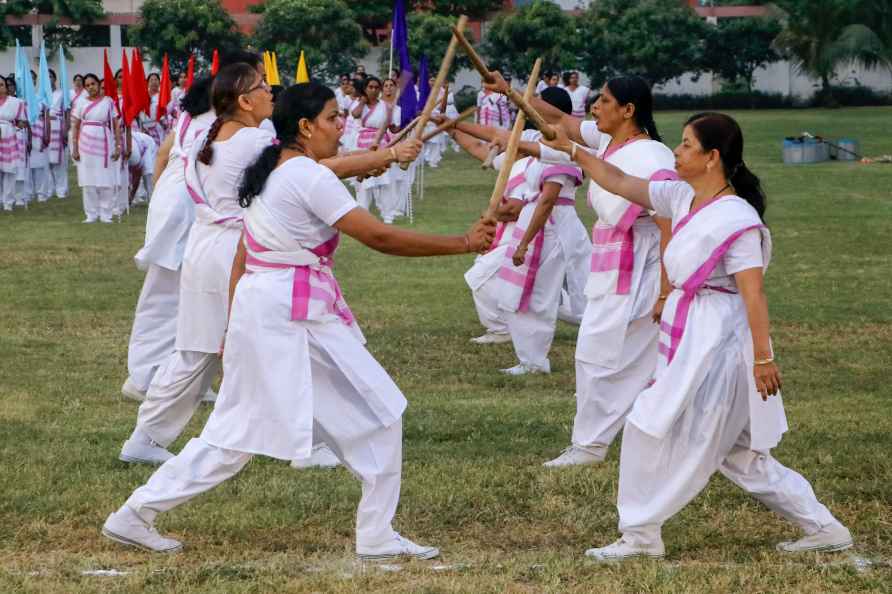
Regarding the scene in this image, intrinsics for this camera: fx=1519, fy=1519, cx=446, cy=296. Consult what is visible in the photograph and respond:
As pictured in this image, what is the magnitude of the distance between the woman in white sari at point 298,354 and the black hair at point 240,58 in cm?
129

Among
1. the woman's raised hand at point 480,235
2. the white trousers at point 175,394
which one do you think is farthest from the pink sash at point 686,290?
the white trousers at point 175,394

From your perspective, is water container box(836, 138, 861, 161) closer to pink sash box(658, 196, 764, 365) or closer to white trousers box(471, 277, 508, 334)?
white trousers box(471, 277, 508, 334)

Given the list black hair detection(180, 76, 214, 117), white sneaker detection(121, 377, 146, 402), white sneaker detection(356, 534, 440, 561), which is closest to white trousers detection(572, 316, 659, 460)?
white sneaker detection(356, 534, 440, 561)

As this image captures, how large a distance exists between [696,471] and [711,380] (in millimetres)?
303

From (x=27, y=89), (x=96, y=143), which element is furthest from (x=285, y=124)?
(x=27, y=89)

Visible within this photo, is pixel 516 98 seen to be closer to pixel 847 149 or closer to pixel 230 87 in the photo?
pixel 230 87

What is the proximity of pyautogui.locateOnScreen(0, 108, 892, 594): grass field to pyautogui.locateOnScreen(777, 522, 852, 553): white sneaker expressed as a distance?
5 cm

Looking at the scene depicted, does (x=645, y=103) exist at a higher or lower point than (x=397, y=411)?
higher

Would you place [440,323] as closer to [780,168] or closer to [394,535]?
[394,535]

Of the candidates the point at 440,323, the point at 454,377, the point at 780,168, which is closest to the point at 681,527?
the point at 454,377

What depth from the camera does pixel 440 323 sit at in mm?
10750

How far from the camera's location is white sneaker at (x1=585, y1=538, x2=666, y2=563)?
16.6 feet

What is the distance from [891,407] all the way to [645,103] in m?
2.46

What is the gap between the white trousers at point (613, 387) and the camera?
21.6 feet
